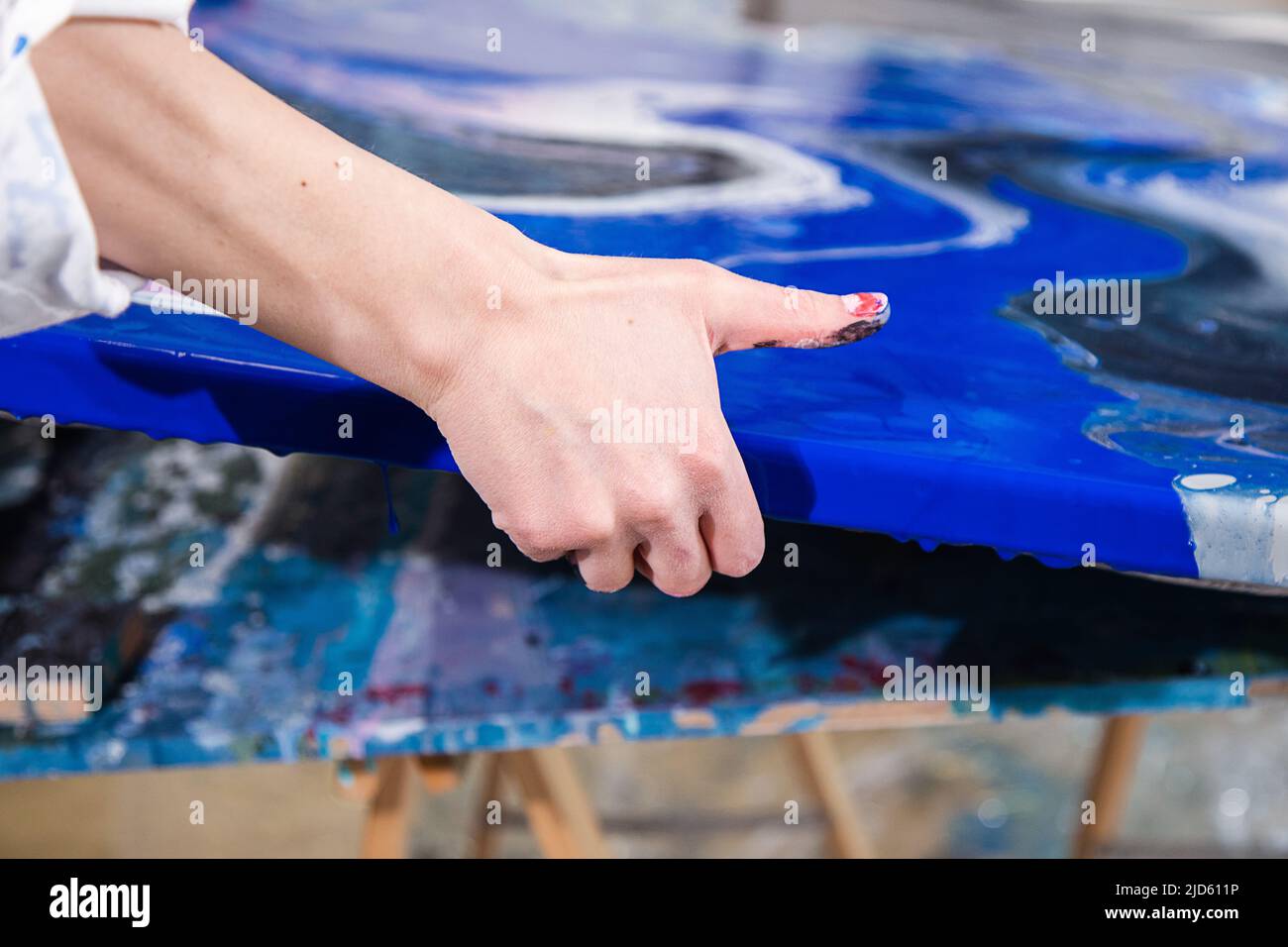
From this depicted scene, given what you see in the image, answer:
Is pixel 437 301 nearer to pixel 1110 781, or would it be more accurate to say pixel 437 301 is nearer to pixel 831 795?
Result: pixel 831 795

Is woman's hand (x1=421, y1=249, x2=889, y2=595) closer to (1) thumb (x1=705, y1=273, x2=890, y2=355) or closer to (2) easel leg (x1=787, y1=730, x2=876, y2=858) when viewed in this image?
(1) thumb (x1=705, y1=273, x2=890, y2=355)

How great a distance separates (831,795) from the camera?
128 cm

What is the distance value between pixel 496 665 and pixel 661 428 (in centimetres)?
41

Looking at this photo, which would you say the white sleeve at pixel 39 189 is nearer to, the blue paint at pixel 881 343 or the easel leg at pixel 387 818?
the blue paint at pixel 881 343

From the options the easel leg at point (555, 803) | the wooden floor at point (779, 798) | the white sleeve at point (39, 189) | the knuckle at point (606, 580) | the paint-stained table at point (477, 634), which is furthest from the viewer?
the wooden floor at point (779, 798)

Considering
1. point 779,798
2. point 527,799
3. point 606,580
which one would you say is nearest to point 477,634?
point 527,799

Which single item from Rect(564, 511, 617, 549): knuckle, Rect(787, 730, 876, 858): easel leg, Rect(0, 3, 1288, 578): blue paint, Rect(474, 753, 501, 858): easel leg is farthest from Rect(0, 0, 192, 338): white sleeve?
Rect(787, 730, 876, 858): easel leg

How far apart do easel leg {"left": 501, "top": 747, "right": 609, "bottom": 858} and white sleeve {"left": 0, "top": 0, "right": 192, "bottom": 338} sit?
0.56 meters

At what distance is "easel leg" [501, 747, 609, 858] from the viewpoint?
967mm

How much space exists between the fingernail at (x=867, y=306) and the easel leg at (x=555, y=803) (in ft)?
1.58

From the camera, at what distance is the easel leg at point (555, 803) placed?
967 mm

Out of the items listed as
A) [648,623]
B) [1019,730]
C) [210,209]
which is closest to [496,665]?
[648,623]

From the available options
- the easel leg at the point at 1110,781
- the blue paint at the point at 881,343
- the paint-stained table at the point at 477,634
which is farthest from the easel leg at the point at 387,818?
the easel leg at the point at 1110,781

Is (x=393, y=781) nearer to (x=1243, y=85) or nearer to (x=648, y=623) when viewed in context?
(x=648, y=623)
